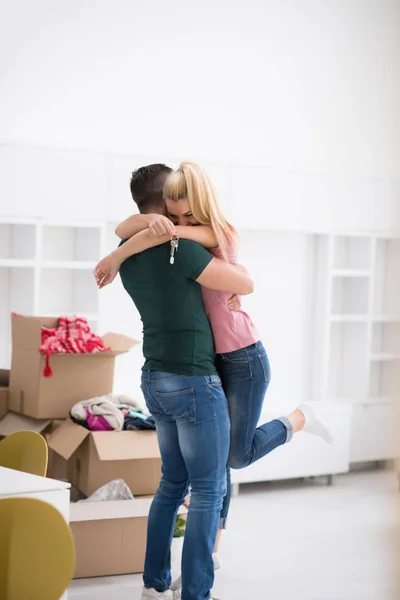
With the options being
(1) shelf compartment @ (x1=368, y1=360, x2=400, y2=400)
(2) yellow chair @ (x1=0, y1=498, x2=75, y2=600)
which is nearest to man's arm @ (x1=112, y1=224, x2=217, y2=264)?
(2) yellow chair @ (x1=0, y1=498, x2=75, y2=600)

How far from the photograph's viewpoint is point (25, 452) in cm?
245

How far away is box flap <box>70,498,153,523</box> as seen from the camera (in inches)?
128

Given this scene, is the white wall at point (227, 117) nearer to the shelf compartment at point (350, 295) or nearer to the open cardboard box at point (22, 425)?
the shelf compartment at point (350, 295)

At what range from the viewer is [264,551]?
12.1 ft

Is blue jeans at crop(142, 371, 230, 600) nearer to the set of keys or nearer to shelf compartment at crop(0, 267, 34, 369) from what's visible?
the set of keys

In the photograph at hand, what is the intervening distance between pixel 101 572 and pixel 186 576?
84 centimetres

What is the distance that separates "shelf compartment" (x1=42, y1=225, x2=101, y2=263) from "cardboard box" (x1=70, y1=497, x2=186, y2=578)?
154 centimetres

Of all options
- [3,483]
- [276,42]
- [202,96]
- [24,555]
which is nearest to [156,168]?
[3,483]

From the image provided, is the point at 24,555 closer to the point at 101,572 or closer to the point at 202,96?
the point at 101,572

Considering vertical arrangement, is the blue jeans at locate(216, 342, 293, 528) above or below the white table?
above

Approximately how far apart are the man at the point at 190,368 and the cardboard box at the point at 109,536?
74 cm

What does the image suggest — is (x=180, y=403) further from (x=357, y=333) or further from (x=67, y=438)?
(x=357, y=333)

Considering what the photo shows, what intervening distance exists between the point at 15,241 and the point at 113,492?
161cm

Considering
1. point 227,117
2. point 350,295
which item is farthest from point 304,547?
point 227,117
